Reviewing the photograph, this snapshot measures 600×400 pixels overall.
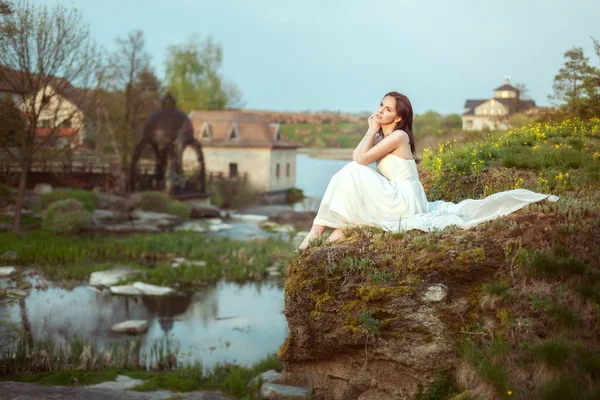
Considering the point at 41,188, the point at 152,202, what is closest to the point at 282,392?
the point at 152,202

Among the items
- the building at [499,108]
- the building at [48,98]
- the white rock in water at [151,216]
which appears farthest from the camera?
the white rock in water at [151,216]

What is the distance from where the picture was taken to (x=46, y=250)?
20.5 meters

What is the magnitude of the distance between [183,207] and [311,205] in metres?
10.4

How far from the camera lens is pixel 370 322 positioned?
6.77 m

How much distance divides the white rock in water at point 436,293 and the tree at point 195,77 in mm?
48353

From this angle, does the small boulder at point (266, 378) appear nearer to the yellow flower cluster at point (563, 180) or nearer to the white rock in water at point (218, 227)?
the yellow flower cluster at point (563, 180)

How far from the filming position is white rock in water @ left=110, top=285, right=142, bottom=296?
18.0m

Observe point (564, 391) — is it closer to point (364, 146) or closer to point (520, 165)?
point (364, 146)

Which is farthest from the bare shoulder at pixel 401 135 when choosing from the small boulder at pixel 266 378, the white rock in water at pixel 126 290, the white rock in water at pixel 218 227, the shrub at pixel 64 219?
the white rock in water at pixel 218 227

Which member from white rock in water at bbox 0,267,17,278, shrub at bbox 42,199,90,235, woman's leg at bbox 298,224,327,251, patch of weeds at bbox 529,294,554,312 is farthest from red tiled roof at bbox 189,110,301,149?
patch of weeds at bbox 529,294,554,312

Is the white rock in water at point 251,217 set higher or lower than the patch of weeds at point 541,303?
lower

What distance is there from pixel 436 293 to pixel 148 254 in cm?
1702

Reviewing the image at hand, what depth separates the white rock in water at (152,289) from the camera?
Answer: 18234 millimetres

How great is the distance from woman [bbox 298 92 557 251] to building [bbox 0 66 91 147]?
17.7 meters
